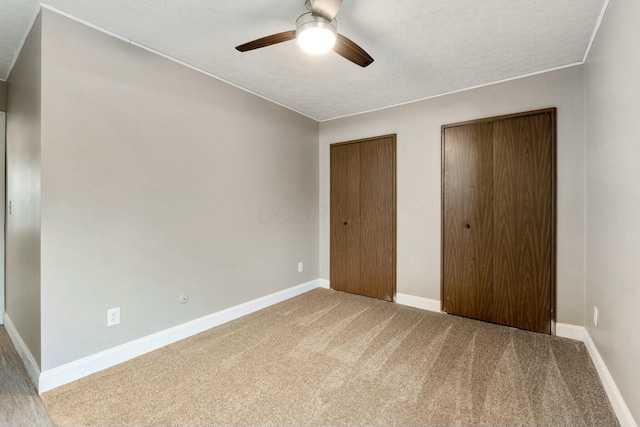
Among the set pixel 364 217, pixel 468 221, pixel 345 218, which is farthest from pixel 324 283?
pixel 468 221

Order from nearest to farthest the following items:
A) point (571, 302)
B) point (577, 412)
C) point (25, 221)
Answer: point (577, 412), point (25, 221), point (571, 302)

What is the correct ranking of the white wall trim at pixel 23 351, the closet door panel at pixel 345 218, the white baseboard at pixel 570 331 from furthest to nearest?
the closet door panel at pixel 345 218
the white baseboard at pixel 570 331
the white wall trim at pixel 23 351

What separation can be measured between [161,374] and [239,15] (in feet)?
8.09

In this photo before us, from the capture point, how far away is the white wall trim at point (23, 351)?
6.23ft

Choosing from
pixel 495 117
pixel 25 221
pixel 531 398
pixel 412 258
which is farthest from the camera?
pixel 412 258

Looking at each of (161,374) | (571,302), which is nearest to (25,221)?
(161,374)

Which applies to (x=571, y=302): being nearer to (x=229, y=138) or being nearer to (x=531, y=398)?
(x=531, y=398)

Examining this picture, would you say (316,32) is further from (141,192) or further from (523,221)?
(523,221)

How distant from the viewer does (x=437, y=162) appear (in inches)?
125

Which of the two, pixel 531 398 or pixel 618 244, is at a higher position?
pixel 618 244

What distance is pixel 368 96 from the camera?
3.20 metres

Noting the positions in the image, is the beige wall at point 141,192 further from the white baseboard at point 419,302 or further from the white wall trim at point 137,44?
the white baseboard at point 419,302

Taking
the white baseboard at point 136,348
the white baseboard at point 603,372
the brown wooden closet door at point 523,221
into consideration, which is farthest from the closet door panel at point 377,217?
the white baseboard at point 603,372

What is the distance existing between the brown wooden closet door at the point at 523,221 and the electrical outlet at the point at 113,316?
10.8 feet
